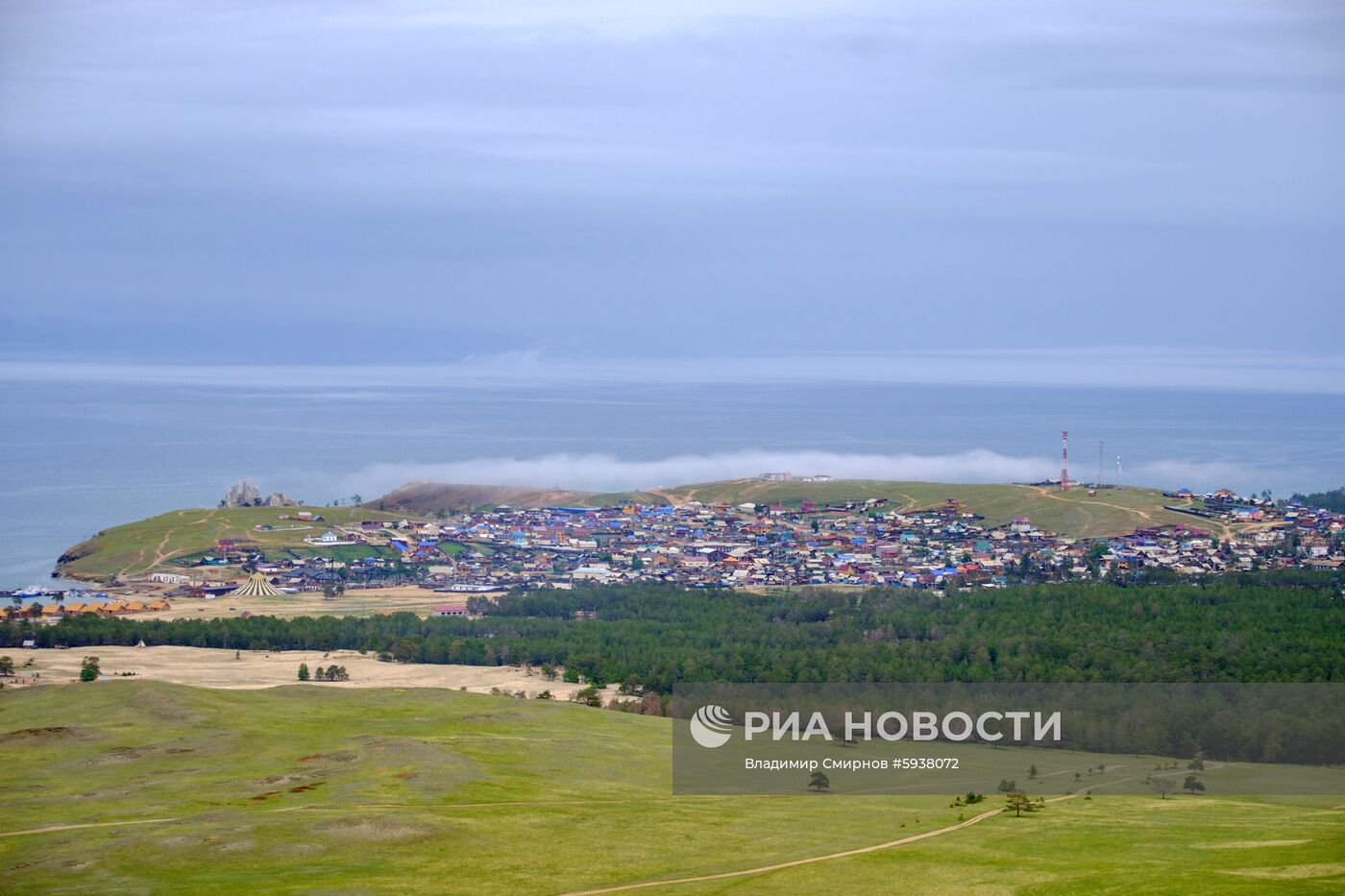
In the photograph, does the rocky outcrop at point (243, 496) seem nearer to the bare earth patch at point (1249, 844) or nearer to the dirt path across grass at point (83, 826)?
the dirt path across grass at point (83, 826)

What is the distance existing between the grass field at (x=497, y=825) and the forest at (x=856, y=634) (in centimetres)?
1554

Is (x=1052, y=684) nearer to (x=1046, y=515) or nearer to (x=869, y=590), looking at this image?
(x=869, y=590)

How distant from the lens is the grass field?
2922 cm

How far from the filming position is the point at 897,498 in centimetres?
11606

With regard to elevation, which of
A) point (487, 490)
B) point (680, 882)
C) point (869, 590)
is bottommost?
point (680, 882)

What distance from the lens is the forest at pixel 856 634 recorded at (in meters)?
57.0

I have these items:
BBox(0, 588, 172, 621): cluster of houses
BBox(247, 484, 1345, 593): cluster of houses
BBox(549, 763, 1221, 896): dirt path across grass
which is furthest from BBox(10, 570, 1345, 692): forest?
BBox(549, 763, 1221, 896): dirt path across grass

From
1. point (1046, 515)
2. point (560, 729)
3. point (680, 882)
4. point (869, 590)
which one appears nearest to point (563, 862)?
point (680, 882)

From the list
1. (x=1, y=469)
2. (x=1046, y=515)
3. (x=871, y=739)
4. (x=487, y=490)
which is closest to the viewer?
(x=871, y=739)

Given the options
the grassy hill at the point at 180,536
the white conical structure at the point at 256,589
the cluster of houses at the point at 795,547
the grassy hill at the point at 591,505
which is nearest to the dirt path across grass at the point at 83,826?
the white conical structure at the point at 256,589

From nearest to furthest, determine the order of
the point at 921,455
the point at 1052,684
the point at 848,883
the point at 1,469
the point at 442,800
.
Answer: the point at 848,883, the point at 442,800, the point at 1052,684, the point at 1,469, the point at 921,455

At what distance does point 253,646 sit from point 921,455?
449 feet

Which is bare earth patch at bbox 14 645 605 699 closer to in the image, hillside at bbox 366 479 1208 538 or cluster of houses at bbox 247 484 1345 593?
cluster of houses at bbox 247 484 1345 593

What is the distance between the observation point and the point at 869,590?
77.8 m
